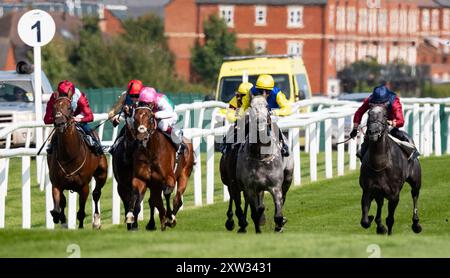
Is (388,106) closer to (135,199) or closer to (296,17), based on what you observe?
(135,199)

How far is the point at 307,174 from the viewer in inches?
1042

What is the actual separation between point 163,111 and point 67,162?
123cm

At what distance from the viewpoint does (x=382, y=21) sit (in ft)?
387

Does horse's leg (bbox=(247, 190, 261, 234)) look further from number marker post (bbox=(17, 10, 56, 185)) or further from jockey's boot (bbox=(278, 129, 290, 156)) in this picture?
number marker post (bbox=(17, 10, 56, 185))

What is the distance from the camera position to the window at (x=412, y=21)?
120125mm

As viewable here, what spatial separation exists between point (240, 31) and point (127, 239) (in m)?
101

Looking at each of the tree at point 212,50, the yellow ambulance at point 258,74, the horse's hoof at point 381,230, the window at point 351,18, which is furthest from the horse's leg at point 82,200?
the window at point 351,18

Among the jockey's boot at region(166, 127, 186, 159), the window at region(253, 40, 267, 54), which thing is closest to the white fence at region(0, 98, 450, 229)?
the jockey's boot at region(166, 127, 186, 159)

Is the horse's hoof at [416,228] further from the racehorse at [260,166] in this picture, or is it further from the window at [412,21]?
the window at [412,21]

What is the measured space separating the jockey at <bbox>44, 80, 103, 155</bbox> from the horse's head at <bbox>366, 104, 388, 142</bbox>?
3.19 m

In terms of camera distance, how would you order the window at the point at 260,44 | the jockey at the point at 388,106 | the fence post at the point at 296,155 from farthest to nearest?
the window at the point at 260,44, the fence post at the point at 296,155, the jockey at the point at 388,106

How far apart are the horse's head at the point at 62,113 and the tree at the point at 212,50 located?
273 ft

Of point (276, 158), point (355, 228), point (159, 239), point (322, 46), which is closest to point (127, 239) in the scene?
point (159, 239)

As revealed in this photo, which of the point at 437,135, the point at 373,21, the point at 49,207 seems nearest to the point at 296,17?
the point at 373,21
